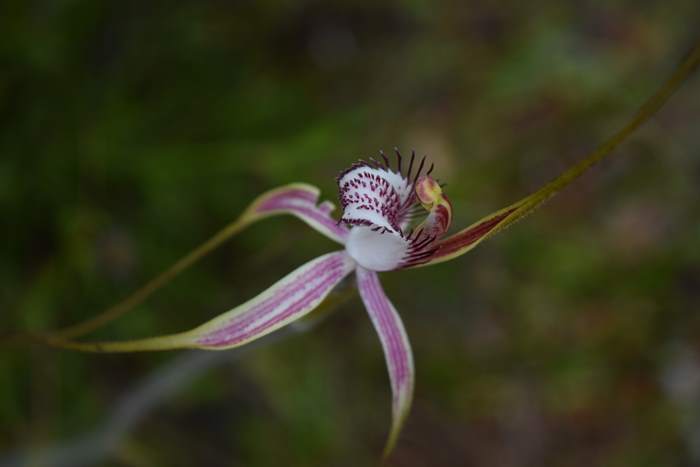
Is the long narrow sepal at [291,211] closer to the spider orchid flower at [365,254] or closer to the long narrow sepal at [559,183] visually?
the spider orchid flower at [365,254]

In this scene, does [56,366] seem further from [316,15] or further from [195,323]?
[316,15]

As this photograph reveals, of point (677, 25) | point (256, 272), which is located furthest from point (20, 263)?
point (677, 25)

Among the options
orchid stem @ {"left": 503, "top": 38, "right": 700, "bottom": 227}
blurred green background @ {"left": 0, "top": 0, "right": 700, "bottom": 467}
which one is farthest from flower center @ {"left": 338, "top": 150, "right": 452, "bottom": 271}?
blurred green background @ {"left": 0, "top": 0, "right": 700, "bottom": 467}

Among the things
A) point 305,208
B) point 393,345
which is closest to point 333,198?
point 305,208

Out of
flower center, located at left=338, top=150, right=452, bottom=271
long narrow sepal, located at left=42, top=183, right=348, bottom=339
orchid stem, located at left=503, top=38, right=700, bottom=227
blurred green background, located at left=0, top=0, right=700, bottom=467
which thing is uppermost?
blurred green background, located at left=0, top=0, right=700, bottom=467

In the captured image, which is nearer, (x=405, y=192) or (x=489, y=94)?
(x=405, y=192)

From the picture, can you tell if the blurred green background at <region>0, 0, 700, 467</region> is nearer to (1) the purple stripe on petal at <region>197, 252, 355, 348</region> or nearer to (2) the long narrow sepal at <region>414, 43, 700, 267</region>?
(1) the purple stripe on petal at <region>197, 252, 355, 348</region>

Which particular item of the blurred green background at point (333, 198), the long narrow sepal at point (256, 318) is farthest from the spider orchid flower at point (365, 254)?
the blurred green background at point (333, 198)

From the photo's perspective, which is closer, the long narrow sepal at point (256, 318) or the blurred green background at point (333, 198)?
the long narrow sepal at point (256, 318)
